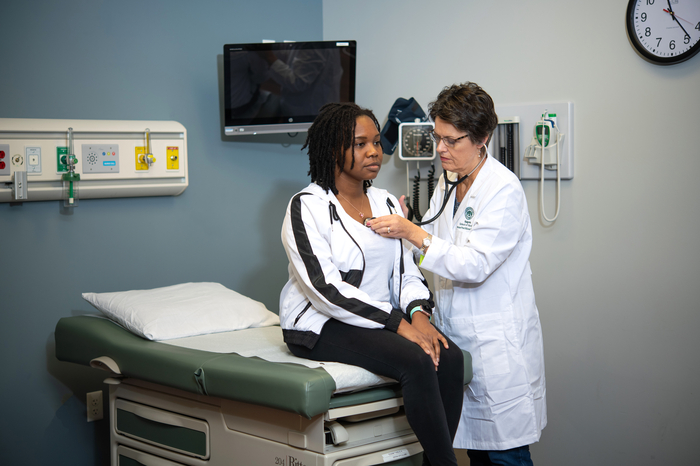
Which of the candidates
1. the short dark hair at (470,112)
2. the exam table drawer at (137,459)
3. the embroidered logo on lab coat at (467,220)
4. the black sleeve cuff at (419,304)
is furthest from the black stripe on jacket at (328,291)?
the exam table drawer at (137,459)

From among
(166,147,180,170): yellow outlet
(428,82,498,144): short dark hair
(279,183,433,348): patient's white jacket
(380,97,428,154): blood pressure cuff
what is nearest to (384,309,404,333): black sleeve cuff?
(279,183,433,348): patient's white jacket

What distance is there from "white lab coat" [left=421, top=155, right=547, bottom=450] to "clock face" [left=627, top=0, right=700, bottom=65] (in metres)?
0.84

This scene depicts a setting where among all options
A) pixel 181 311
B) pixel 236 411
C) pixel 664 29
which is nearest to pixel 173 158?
pixel 181 311

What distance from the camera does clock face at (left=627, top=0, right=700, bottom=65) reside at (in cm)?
192

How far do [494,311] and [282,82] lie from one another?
55.0 inches

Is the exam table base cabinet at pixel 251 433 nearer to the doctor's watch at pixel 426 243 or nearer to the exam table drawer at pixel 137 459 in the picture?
the exam table drawer at pixel 137 459

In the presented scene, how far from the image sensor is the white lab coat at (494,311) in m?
1.56

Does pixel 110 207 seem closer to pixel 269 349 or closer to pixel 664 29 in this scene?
pixel 269 349

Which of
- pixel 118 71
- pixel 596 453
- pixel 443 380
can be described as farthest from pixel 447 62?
pixel 596 453

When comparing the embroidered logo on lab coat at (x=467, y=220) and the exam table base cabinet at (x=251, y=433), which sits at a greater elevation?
the embroidered logo on lab coat at (x=467, y=220)

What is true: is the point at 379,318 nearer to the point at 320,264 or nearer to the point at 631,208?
the point at 320,264

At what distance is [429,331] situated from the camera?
1521mm

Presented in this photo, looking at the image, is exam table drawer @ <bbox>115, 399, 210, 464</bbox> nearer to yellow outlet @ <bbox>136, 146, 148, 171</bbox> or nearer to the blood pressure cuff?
yellow outlet @ <bbox>136, 146, 148, 171</bbox>

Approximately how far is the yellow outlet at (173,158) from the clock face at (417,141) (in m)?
0.96
